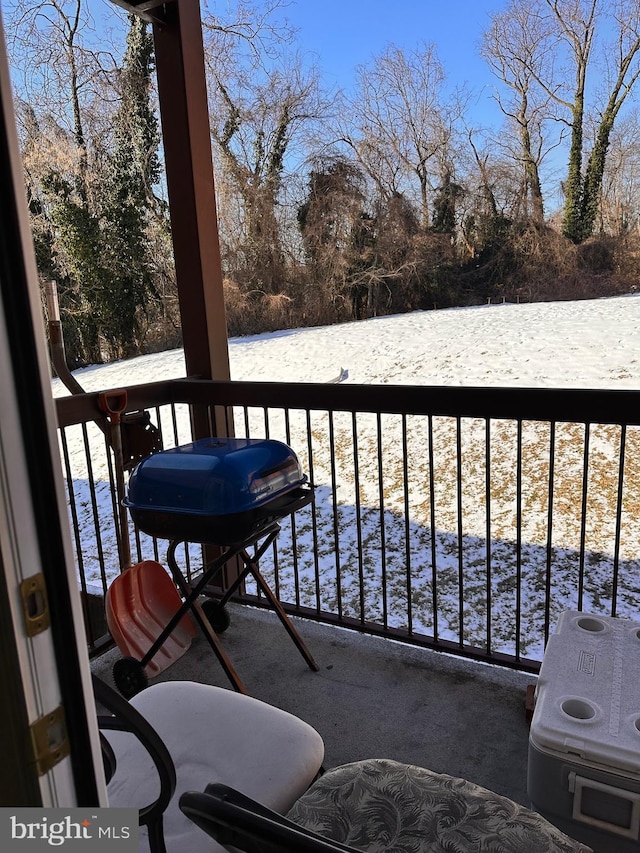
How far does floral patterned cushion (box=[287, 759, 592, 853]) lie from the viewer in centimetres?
104

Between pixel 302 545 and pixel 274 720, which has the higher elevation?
pixel 274 720

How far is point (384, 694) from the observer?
231cm

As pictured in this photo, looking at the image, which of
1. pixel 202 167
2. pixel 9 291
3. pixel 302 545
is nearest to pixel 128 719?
pixel 9 291

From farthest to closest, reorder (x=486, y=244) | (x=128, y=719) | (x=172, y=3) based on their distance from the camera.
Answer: (x=486, y=244) < (x=172, y=3) < (x=128, y=719)

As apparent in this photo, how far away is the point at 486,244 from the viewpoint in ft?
44.5

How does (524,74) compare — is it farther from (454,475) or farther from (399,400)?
(399,400)

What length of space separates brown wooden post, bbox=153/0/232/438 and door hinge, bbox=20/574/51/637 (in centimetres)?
252

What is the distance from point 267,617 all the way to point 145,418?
109 cm

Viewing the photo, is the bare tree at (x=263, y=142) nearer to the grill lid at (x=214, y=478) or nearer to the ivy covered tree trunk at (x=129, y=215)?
the ivy covered tree trunk at (x=129, y=215)

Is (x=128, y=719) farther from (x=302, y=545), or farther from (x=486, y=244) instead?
(x=486, y=244)

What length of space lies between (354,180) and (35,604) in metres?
14.1

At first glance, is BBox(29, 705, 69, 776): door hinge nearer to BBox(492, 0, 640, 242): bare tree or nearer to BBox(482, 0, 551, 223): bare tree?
BBox(492, 0, 640, 242): bare tree

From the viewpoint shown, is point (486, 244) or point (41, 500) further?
point (486, 244)

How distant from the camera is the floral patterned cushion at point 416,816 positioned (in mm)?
1040
